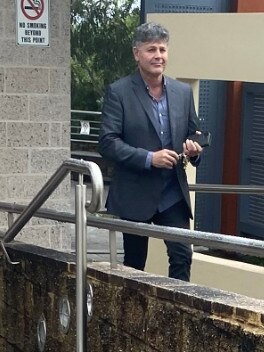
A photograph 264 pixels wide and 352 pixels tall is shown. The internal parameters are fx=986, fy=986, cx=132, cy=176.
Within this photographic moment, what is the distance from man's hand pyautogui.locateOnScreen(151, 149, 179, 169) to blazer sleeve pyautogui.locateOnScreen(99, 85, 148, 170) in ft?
0.28

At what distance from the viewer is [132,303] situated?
4.50 metres

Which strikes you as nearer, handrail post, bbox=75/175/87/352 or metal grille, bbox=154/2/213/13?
handrail post, bbox=75/175/87/352

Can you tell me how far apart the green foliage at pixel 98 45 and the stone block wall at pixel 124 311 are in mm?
12526

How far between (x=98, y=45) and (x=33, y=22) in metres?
11.8

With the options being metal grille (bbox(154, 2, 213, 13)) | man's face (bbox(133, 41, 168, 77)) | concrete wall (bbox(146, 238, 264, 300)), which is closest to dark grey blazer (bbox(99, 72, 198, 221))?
man's face (bbox(133, 41, 168, 77))

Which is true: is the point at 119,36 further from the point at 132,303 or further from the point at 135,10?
the point at 132,303

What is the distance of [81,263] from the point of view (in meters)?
4.40

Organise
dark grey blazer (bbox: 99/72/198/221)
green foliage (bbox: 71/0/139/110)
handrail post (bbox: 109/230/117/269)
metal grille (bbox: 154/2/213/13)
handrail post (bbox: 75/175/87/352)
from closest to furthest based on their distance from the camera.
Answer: handrail post (bbox: 75/175/87/352), handrail post (bbox: 109/230/117/269), dark grey blazer (bbox: 99/72/198/221), metal grille (bbox: 154/2/213/13), green foliage (bbox: 71/0/139/110)

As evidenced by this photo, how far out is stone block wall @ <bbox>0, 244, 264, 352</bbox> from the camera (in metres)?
3.87

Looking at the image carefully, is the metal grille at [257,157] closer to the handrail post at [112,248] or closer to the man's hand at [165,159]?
the man's hand at [165,159]

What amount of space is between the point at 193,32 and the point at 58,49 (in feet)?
5.86

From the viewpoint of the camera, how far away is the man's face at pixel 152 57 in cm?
518

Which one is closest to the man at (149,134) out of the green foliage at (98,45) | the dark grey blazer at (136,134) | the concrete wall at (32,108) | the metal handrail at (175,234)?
the dark grey blazer at (136,134)

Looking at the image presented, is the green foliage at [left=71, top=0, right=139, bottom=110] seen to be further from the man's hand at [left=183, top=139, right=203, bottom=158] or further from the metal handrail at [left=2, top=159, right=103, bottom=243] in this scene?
the man's hand at [left=183, top=139, right=203, bottom=158]
